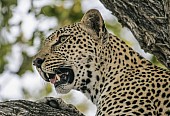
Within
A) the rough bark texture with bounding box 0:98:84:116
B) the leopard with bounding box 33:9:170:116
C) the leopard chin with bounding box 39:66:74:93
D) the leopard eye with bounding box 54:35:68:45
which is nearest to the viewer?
the rough bark texture with bounding box 0:98:84:116

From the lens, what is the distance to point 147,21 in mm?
5508

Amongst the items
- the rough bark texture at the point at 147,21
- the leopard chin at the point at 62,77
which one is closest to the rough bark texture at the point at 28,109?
the leopard chin at the point at 62,77

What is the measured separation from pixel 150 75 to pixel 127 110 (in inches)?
18.4

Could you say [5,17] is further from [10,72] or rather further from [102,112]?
[102,112]

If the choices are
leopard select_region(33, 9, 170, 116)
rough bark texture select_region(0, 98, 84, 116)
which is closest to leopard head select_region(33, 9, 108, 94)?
leopard select_region(33, 9, 170, 116)

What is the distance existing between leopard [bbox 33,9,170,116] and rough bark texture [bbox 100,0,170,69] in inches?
27.6

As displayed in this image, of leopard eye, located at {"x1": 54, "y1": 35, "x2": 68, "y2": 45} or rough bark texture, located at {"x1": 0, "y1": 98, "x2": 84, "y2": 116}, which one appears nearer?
rough bark texture, located at {"x1": 0, "y1": 98, "x2": 84, "y2": 116}

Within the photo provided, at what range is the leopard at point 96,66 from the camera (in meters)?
6.31

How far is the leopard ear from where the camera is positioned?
6.71 m

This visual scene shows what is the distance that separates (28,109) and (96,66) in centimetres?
105

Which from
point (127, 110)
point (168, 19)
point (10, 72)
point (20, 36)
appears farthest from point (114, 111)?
point (20, 36)

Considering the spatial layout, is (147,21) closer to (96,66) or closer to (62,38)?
(96,66)

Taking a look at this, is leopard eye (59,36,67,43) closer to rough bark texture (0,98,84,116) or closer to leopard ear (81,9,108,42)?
leopard ear (81,9,108,42)

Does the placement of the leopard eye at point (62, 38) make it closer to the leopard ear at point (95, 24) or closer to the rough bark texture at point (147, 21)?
the leopard ear at point (95, 24)
